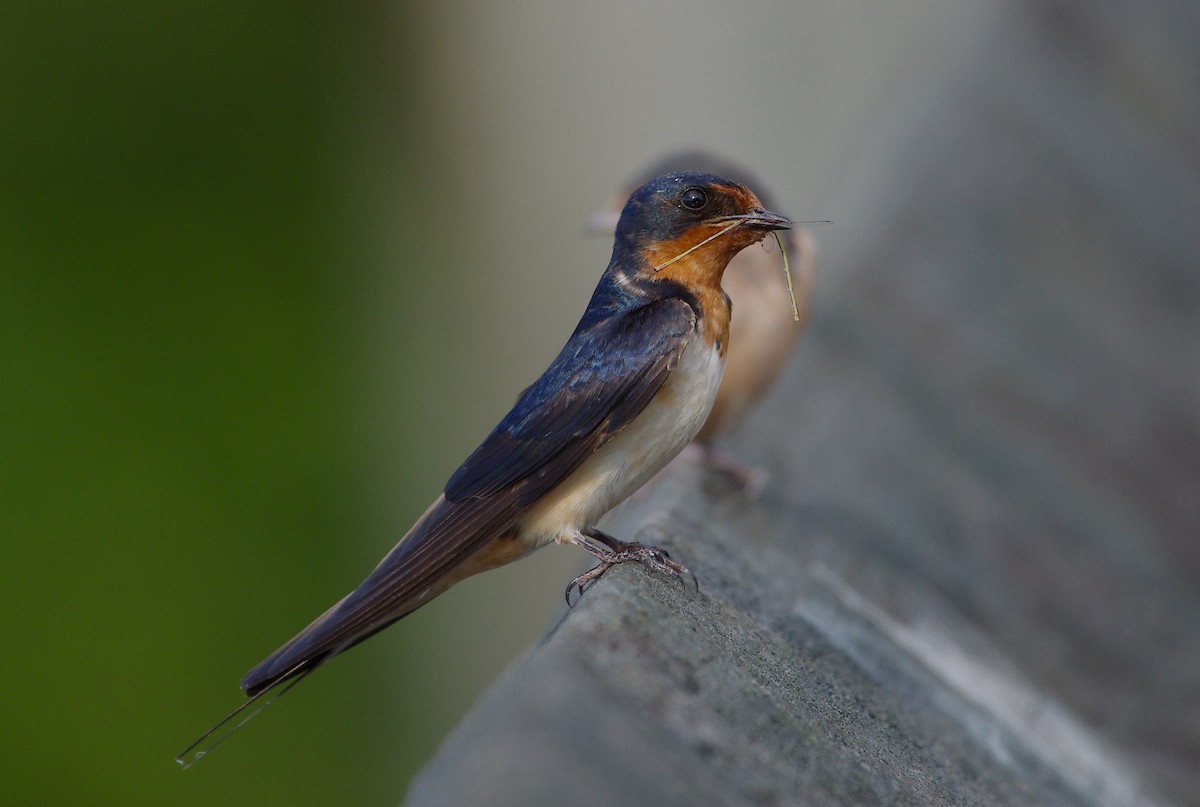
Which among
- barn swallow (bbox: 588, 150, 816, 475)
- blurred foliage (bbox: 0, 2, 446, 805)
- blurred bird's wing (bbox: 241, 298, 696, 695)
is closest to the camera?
blurred bird's wing (bbox: 241, 298, 696, 695)

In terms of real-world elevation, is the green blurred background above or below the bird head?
below

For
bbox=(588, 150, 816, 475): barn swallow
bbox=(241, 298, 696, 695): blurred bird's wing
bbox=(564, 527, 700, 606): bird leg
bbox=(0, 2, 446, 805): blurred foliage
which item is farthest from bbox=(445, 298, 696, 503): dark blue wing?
bbox=(0, 2, 446, 805): blurred foliage

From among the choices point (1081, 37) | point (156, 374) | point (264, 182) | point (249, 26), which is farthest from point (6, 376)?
point (1081, 37)

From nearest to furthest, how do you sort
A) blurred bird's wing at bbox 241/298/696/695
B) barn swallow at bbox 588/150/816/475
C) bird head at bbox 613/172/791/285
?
blurred bird's wing at bbox 241/298/696/695 < bird head at bbox 613/172/791/285 < barn swallow at bbox 588/150/816/475

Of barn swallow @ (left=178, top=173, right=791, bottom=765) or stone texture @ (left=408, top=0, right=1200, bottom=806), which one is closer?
stone texture @ (left=408, top=0, right=1200, bottom=806)

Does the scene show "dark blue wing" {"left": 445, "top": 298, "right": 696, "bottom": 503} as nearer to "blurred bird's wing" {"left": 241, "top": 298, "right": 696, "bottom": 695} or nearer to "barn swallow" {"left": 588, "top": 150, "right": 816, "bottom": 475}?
"blurred bird's wing" {"left": 241, "top": 298, "right": 696, "bottom": 695}

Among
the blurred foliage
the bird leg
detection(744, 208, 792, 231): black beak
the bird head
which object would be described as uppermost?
detection(744, 208, 792, 231): black beak

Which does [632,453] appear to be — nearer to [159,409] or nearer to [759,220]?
[759,220]
